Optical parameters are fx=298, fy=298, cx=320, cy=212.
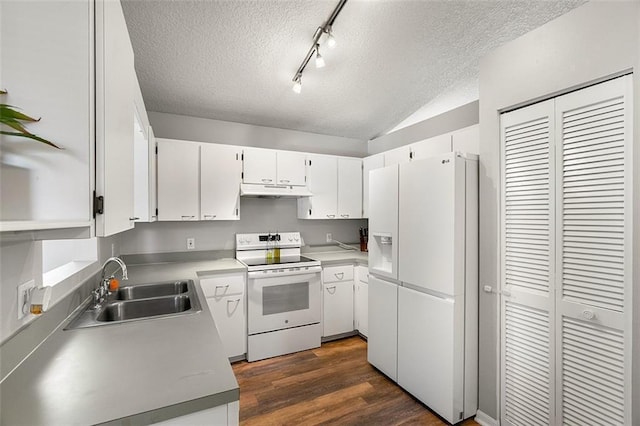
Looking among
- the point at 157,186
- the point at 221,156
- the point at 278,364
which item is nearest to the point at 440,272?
the point at 278,364

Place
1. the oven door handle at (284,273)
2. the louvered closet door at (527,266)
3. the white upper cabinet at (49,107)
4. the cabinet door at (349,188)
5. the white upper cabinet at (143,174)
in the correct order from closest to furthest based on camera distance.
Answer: the white upper cabinet at (49,107)
the louvered closet door at (527,266)
the white upper cabinet at (143,174)
the oven door handle at (284,273)
the cabinet door at (349,188)

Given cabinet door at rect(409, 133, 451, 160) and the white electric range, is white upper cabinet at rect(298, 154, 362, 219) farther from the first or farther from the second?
cabinet door at rect(409, 133, 451, 160)

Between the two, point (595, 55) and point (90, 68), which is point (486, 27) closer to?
→ point (595, 55)

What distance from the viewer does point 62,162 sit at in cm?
75

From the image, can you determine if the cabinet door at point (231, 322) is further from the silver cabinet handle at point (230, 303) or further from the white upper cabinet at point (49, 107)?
the white upper cabinet at point (49, 107)

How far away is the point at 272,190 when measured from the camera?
3.26 meters

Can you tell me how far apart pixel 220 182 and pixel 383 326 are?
6.98ft

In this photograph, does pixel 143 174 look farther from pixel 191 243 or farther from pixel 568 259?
pixel 568 259

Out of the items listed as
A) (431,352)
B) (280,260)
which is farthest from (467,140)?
(280,260)

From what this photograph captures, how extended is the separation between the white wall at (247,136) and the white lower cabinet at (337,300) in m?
1.67

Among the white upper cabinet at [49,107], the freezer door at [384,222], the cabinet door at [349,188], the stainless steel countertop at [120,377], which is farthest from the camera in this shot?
the cabinet door at [349,188]

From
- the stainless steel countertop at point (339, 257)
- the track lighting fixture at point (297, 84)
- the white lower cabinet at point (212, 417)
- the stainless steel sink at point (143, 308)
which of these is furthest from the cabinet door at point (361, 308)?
the white lower cabinet at point (212, 417)

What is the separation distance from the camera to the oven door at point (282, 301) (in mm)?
2924

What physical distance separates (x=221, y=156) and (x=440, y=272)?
2361mm
